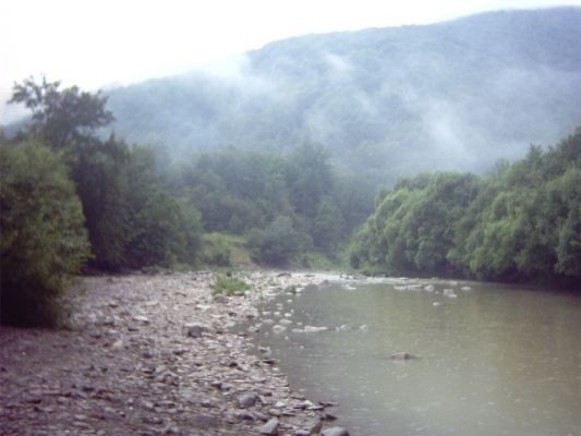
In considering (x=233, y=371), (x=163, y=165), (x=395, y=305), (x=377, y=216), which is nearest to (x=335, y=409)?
(x=233, y=371)

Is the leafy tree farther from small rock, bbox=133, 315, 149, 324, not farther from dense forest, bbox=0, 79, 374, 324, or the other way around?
small rock, bbox=133, 315, 149, 324

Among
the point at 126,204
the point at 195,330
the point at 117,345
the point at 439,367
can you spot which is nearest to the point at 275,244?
the point at 126,204

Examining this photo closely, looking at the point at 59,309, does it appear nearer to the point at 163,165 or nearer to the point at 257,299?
the point at 257,299

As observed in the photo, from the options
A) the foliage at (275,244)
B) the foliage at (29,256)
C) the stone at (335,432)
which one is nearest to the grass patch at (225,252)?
the foliage at (275,244)

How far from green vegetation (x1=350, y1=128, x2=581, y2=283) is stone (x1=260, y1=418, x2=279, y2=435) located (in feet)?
124

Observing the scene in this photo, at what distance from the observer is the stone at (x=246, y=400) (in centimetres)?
1133

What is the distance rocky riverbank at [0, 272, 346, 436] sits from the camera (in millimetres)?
9141

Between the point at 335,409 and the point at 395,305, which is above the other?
the point at 335,409

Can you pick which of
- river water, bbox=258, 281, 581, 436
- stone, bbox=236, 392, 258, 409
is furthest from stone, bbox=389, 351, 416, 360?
stone, bbox=236, 392, 258, 409

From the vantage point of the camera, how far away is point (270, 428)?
32.7 ft

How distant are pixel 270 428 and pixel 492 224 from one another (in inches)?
1967

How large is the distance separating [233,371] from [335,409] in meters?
2.98

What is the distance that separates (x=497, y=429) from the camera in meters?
10.8

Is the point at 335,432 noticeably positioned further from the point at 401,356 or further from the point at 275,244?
the point at 275,244
